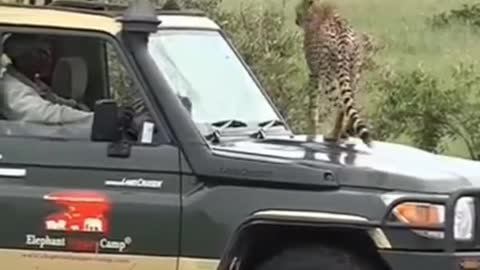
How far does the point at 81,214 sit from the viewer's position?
7059mm

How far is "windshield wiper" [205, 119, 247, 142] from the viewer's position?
7.29 meters

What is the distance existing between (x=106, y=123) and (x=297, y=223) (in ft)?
3.44

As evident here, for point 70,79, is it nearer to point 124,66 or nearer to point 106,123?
point 124,66

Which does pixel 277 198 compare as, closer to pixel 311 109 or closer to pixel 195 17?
pixel 195 17

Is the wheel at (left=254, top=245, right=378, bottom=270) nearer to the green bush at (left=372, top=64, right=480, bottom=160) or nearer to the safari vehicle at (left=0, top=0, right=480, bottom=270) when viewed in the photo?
the safari vehicle at (left=0, top=0, right=480, bottom=270)

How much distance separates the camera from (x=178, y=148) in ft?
23.2

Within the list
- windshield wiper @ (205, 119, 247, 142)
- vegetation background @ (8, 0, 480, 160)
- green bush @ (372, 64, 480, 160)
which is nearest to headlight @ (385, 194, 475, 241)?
windshield wiper @ (205, 119, 247, 142)

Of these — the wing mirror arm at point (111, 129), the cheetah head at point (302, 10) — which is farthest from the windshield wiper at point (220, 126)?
the cheetah head at point (302, 10)

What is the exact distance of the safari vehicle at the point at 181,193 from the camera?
22.4 feet

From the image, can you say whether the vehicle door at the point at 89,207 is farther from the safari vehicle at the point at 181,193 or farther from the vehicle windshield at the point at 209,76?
the vehicle windshield at the point at 209,76

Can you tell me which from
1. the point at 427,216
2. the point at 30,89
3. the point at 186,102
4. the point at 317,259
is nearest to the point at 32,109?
the point at 30,89

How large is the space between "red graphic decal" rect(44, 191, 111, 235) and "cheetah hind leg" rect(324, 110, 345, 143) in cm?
157

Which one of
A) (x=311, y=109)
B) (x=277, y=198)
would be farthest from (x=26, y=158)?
(x=311, y=109)

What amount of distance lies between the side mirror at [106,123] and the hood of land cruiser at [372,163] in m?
0.50
